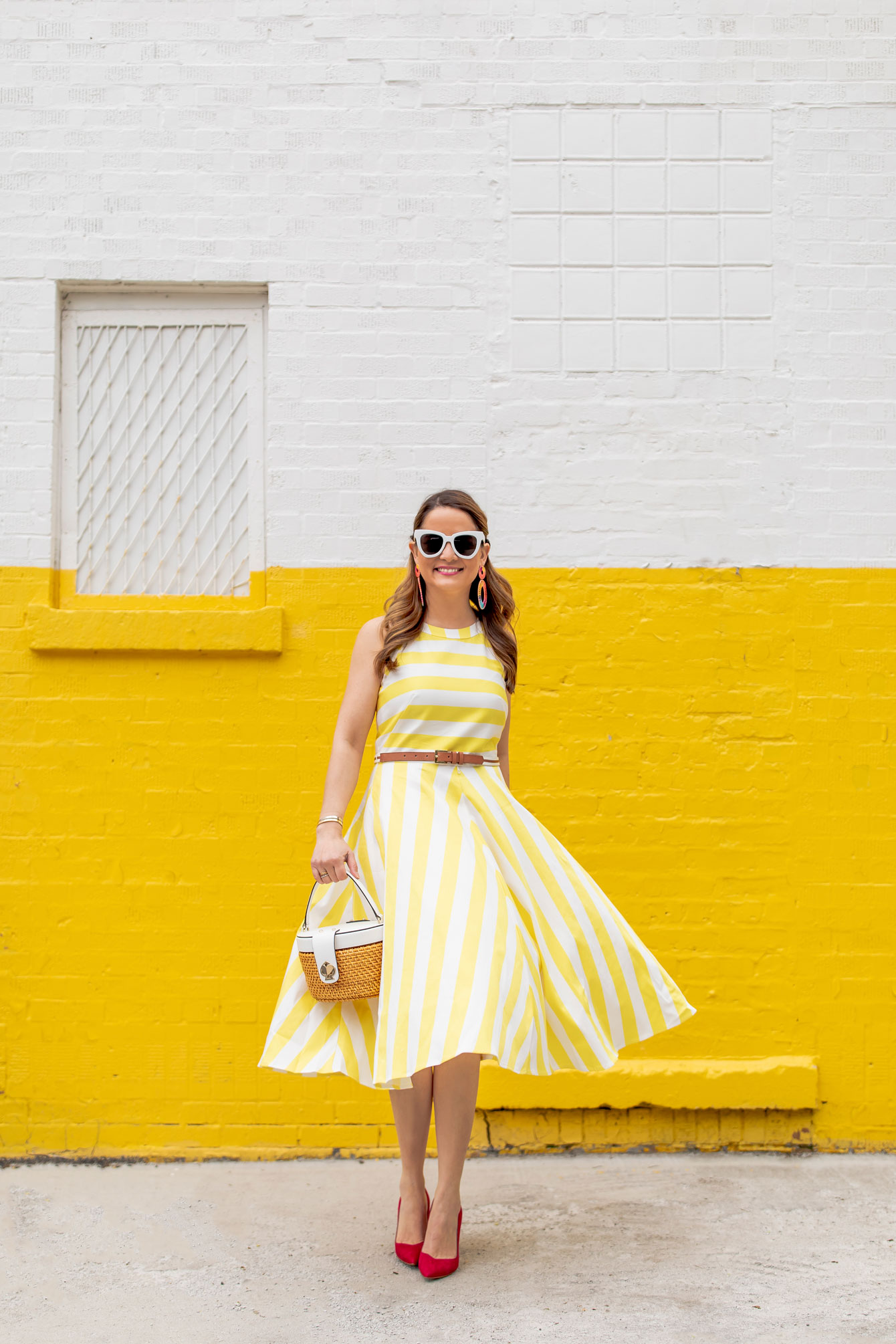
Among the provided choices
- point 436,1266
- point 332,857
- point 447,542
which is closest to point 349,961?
point 332,857

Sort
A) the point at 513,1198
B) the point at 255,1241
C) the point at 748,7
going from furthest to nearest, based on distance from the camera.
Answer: the point at 748,7, the point at 513,1198, the point at 255,1241

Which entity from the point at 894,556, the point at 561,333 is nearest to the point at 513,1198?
the point at 894,556

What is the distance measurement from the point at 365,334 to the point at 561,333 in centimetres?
71

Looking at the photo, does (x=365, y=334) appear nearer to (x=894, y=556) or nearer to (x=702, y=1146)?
(x=894, y=556)

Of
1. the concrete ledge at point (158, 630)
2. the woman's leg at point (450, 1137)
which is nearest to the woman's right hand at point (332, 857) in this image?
the woman's leg at point (450, 1137)

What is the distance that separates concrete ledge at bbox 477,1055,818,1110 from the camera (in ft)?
13.0

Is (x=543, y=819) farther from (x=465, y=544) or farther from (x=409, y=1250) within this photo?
(x=409, y=1250)

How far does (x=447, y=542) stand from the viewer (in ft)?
10.1

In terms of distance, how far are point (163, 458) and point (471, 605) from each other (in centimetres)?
158

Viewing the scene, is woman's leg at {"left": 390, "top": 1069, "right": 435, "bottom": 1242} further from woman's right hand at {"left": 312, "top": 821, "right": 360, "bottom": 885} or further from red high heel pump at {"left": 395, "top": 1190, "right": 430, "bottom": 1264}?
woman's right hand at {"left": 312, "top": 821, "right": 360, "bottom": 885}

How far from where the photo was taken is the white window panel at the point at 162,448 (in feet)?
13.7

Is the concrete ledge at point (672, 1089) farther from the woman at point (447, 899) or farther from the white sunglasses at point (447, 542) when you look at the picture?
the white sunglasses at point (447, 542)

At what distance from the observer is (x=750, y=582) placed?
13.4 feet

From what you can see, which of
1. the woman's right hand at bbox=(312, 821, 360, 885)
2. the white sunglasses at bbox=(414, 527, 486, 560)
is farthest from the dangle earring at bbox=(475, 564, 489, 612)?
the woman's right hand at bbox=(312, 821, 360, 885)
